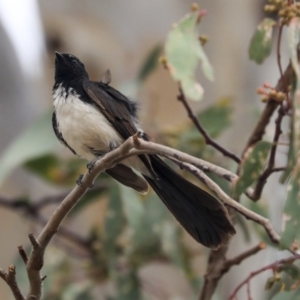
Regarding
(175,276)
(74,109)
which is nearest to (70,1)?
(175,276)

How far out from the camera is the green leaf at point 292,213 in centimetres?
98

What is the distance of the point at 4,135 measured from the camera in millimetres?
3234

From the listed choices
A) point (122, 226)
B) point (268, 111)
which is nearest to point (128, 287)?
point (122, 226)

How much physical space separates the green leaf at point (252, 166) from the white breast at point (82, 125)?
379mm

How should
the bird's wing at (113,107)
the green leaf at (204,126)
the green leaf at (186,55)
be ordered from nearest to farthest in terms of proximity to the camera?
the green leaf at (186,55) < the bird's wing at (113,107) < the green leaf at (204,126)

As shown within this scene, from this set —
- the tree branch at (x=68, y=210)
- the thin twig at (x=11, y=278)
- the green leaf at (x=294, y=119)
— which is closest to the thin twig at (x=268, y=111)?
the green leaf at (x=294, y=119)

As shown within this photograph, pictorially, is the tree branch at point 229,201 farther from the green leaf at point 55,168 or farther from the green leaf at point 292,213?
the green leaf at point 55,168

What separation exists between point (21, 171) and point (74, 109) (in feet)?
Result: 6.95

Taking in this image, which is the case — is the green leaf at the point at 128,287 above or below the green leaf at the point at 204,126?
below

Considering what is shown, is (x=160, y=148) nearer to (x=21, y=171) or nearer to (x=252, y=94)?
(x=252, y=94)

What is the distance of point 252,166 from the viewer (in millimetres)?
1103

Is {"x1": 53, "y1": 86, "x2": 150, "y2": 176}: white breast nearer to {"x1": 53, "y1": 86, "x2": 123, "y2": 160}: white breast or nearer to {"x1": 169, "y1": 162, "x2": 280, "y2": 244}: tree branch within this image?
{"x1": 53, "y1": 86, "x2": 123, "y2": 160}: white breast

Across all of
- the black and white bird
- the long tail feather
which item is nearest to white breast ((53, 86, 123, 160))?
the black and white bird

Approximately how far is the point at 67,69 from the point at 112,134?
0.22 m
